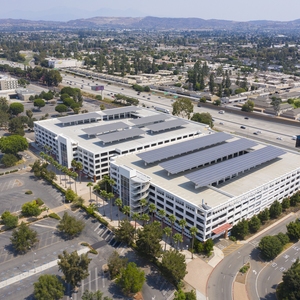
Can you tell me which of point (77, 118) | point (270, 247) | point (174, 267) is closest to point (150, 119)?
point (77, 118)

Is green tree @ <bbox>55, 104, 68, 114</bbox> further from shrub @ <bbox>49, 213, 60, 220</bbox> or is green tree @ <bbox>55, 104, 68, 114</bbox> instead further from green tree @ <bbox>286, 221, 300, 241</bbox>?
green tree @ <bbox>286, 221, 300, 241</bbox>

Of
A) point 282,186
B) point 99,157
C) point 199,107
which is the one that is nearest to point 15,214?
point 99,157

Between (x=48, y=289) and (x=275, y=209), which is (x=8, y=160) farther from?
(x=275, y=209)

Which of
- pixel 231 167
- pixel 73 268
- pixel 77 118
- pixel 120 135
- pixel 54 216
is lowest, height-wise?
pixel 54 216

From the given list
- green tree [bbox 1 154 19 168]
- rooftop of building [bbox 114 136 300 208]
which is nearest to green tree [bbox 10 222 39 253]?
rooftop of building [bbox 114 136 300 208]

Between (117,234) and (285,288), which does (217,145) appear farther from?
(285,288)

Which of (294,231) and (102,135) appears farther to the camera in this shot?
(102,135)

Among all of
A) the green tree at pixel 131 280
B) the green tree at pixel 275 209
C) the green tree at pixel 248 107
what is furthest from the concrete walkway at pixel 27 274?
the green tree at pixel 248 107
